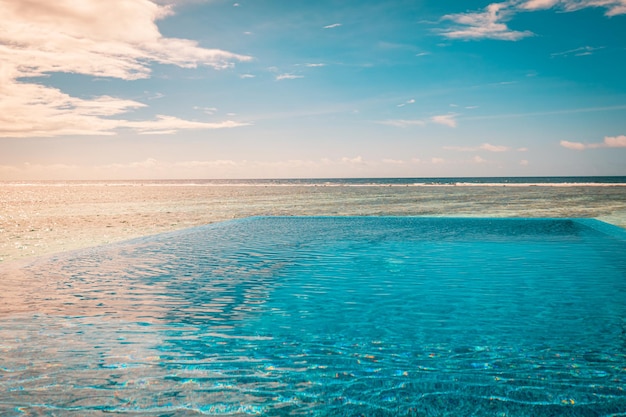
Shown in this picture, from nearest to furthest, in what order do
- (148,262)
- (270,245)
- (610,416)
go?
(610,416) < (148,262) < (270,245)

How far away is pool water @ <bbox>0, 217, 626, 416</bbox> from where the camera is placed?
10.1 ft

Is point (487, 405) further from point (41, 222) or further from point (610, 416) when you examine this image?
point (41, 222)

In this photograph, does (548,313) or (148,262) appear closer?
(548,313)

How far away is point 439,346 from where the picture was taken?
4023mm

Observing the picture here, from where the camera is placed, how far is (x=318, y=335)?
4.34m

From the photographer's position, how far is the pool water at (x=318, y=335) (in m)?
3.07

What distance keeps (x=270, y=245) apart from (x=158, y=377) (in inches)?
274

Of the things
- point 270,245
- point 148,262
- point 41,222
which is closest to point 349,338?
point 148,262

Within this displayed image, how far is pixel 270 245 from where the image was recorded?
Result: 10383 mm

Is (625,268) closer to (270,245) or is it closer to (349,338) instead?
(349,338)

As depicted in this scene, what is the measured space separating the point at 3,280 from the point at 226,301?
3529 millimetres

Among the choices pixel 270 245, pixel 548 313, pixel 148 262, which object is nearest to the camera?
pixel 548 313

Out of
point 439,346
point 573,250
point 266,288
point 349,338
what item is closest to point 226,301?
point 266,288

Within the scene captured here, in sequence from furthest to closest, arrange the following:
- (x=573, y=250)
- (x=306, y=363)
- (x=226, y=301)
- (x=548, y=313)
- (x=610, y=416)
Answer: (x=573, y=250), (x=226, y=301), (x=548, y=313), (x=306, y=363), (x=610, y=416)
